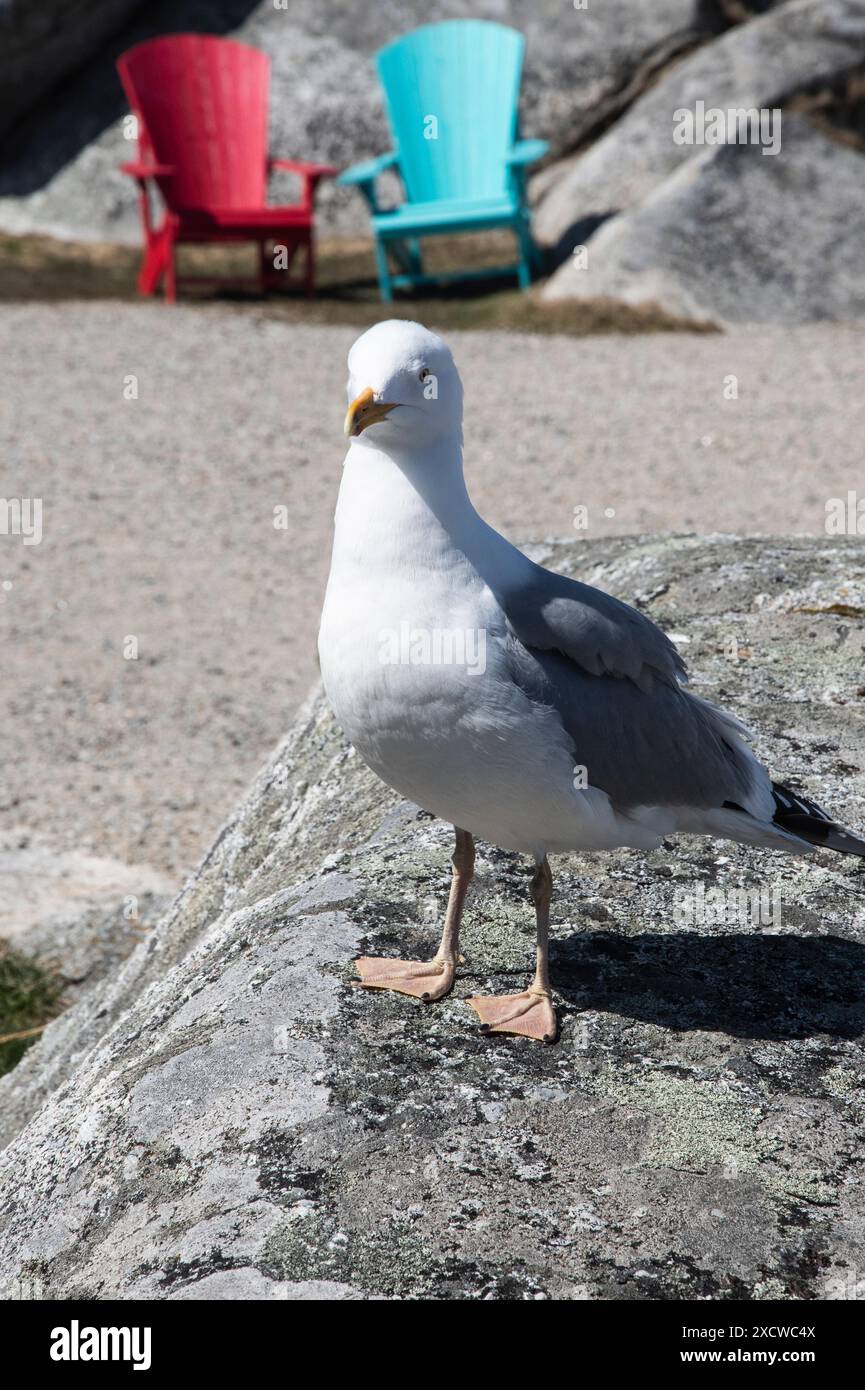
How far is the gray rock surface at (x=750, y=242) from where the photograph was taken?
1030 centimetres

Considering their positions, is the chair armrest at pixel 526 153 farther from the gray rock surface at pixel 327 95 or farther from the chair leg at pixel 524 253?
the gray rock surface at pixel 327 95

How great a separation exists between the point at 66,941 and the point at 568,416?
535cm

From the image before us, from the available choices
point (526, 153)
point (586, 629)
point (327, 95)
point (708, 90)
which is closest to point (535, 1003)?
point (586, 629)

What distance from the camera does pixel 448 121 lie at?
12.0 meters

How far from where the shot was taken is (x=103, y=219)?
43.0ft

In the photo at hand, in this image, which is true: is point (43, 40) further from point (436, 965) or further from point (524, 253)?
point (436, 965)

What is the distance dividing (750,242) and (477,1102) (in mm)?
9356

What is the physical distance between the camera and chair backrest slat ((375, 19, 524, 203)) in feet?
38.8

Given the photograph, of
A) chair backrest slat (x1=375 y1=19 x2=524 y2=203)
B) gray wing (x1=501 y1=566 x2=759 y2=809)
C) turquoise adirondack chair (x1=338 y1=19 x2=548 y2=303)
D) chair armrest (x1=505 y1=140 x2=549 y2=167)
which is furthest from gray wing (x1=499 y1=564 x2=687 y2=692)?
chair backrest slat (x1=375 y1=19 x2=524 y2=203)

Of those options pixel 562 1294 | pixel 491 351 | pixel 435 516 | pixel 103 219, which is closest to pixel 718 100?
pixel 491 351

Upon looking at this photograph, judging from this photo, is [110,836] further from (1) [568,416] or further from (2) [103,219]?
(2) [103,219]

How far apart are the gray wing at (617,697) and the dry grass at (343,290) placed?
837 centimetres

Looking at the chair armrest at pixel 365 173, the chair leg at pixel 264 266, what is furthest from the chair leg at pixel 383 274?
the chair leg at pixel 264 266

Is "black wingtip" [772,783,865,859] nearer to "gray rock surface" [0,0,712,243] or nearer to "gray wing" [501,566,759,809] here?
"gray wing" [501,566,759,809]
